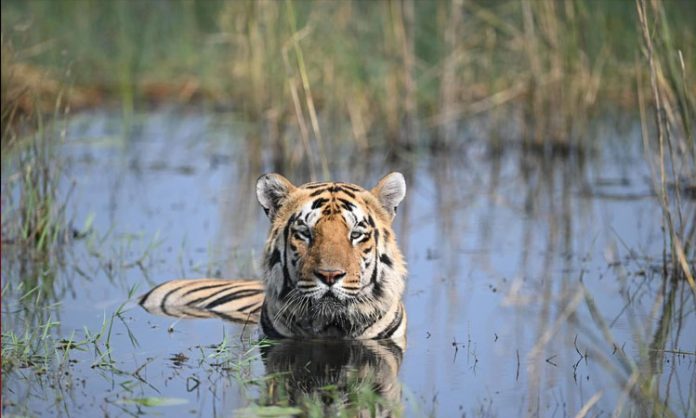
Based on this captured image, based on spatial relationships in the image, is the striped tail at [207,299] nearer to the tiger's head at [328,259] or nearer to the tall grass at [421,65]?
the tiger's head at [328,259]

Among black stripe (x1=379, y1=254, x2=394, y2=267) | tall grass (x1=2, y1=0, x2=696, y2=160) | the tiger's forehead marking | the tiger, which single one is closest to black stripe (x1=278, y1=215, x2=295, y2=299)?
the tiger

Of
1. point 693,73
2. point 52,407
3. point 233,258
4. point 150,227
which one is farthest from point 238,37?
point 52,407

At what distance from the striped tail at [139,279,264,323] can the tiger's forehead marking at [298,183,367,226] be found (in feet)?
2.81

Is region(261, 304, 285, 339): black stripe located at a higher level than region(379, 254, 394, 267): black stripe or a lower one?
lower

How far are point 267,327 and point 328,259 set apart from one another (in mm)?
547

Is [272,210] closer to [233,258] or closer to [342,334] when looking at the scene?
[342,334]

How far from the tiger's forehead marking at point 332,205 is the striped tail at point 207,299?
86cm

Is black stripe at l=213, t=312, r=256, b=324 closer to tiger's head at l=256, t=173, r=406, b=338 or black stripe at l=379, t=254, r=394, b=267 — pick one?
tiger's head at l=256, t=173, r=406, b=338

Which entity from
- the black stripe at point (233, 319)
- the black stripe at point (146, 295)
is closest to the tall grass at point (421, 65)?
the black stripe at point (146, 295)

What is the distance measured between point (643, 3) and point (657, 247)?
2253mm

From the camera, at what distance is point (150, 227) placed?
8086 mm

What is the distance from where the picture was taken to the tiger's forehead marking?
5.11 m

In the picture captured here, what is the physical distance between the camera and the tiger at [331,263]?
495cm

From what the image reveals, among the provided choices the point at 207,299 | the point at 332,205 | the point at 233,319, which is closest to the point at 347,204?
the point at 332,205
